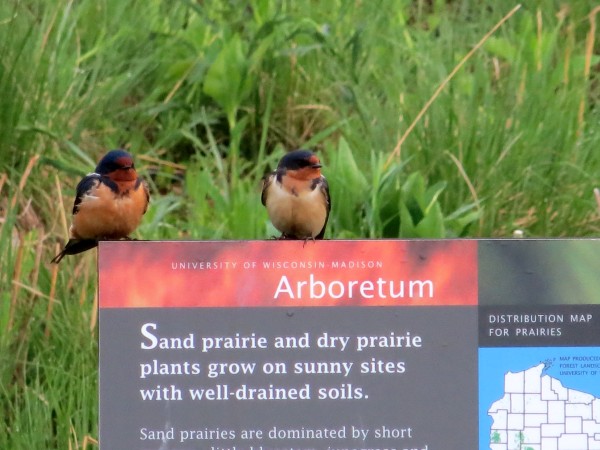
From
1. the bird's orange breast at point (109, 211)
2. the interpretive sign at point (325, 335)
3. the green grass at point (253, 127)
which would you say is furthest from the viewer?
the green grass at point (253, 127)

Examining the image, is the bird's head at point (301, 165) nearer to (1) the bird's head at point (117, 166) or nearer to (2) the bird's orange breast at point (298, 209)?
(2) the bird's orange breast at point (298, 209)

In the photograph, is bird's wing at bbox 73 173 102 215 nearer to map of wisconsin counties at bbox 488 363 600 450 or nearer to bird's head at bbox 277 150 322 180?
bird's head at bbox 277 150 322 180

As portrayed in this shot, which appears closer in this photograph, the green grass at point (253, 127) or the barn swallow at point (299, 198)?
the barn swallow at point (299, 198)

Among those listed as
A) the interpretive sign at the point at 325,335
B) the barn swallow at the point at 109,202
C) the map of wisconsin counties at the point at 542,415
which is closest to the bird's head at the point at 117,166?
the barn swallow at the point at 109,202

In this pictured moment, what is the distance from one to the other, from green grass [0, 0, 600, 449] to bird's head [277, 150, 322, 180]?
1.23 ft

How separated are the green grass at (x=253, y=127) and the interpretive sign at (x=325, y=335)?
3.47ft

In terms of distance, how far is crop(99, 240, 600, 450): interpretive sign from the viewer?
213 centimetres

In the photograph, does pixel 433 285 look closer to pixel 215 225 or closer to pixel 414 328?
pixel 414 328

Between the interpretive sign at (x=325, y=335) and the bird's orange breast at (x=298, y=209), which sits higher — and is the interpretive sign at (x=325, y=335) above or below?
below

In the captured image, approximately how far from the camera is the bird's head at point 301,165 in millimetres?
3186

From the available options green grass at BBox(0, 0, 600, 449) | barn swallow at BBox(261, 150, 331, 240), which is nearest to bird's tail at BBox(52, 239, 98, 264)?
green grass at BBox(0, 0, 600, 449)

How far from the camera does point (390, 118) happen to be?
423 cm

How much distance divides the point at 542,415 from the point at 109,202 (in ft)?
4.31

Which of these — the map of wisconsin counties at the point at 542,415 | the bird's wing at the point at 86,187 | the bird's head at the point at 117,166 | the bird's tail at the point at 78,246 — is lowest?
the map of wisconsin counties at the point at 542,415
